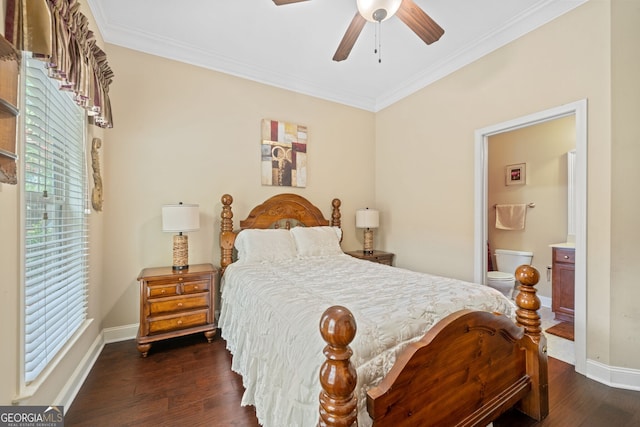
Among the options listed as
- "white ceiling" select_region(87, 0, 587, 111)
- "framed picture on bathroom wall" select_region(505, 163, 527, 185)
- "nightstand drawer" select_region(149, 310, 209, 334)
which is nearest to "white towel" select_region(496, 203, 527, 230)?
"framed picture on bathroom wall" select_region(505, 163, 527, 185)

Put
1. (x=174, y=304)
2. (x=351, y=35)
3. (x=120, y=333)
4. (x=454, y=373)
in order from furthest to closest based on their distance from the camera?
(x=120, y=333), (x=174, y=304), (x=351, y=35), (x=454, y=373)

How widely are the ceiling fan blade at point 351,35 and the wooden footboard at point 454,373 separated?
2053 millimetres

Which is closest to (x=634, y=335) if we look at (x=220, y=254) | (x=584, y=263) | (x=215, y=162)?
(x=584, y=263)

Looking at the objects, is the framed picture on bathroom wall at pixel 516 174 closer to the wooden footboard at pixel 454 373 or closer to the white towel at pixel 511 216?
the white towel at pixel 511 216

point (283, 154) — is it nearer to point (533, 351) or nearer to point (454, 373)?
point (454, 373)

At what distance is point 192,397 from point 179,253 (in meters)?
1.32

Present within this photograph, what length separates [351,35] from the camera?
7.16 ft

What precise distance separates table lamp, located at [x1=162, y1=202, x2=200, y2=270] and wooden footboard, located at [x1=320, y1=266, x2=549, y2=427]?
212 cm

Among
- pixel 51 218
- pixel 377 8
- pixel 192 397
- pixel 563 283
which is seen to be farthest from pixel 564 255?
pixel 51 218

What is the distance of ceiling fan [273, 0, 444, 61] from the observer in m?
1.82

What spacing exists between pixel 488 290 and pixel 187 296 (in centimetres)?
249

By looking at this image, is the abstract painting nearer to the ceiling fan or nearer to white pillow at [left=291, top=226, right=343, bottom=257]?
white pillow at [left=291, top=226, right=343, bottom=257]

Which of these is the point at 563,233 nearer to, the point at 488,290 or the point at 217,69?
the point at 488,290

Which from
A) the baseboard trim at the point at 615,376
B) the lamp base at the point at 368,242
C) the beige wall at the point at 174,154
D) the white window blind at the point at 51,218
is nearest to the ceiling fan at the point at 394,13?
the white window blind at the point at 51,218
